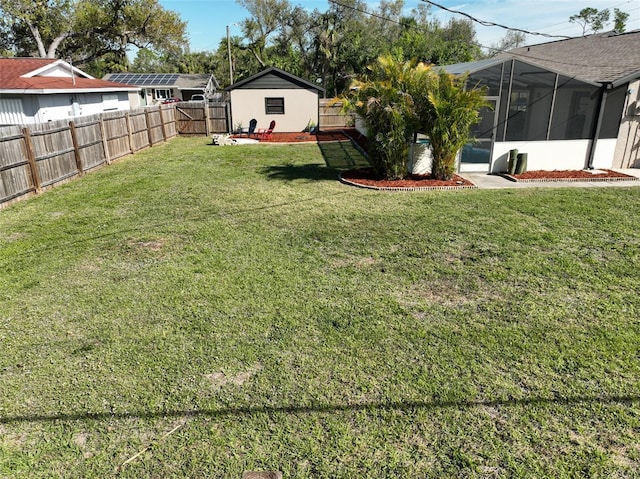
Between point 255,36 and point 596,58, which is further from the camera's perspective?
point 255,36

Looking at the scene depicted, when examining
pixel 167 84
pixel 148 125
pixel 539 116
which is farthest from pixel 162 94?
pixel 539 116

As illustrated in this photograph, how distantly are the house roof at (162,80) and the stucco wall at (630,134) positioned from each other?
3287 centimetres

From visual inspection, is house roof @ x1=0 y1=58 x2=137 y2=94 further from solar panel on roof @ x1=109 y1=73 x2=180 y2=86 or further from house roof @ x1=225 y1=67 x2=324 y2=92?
solar panel on roof @ x1=109 y1=73 x2=180 y2=86

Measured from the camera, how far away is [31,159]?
9688 mm

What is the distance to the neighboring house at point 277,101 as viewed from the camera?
21344 mm

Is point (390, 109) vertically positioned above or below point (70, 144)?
above

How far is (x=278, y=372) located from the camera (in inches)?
151

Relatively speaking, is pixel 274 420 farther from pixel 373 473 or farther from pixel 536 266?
pixel 536 266

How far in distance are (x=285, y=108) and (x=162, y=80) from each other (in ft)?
69.7

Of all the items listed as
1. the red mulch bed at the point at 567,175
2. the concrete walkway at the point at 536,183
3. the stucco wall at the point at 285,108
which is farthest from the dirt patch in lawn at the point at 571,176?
the stucco wall at the point at 285,108

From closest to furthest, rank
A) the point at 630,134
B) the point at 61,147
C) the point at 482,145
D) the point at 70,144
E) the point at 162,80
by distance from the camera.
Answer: the point at 61,147
the point at 70,144
the point at 482,145
the point at 630,134
the point at 162,80

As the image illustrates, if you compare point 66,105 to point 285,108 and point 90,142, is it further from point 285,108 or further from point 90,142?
point 285,108

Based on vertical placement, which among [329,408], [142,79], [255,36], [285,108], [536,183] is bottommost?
[329,408]

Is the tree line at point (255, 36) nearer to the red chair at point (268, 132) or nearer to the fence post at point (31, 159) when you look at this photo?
the red chair at point (268, 132)
